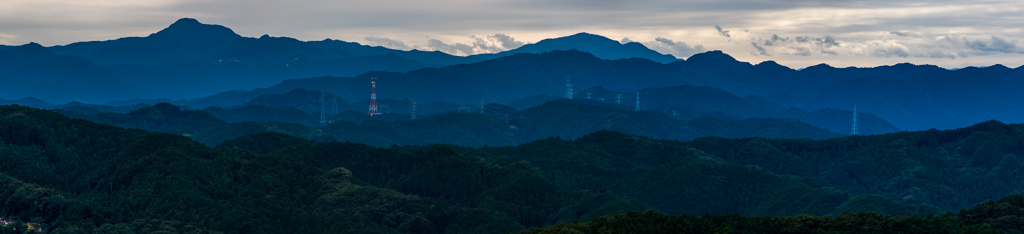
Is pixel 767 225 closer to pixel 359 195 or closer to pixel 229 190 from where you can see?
pixel 359 195

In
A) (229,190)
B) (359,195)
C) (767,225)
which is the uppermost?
(767,225)

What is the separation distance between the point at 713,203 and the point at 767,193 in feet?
42.1

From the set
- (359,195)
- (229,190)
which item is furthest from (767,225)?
(229,190)

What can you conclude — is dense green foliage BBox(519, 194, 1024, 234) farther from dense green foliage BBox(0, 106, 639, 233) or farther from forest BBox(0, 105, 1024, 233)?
dense green foliage BBox(0, 106, 639, 233)

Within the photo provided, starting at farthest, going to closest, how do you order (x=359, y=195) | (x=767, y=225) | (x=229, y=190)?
1. (x=359, y=195)
2. (x=229, y=190)
3. (x=767, y=225)

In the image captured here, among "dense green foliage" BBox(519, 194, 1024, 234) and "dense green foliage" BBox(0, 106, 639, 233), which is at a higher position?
"dense green foliage" BBox(519, 194, 1024, 234)

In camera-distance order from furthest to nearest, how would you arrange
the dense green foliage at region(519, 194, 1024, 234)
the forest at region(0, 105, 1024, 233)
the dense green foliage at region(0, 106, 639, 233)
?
1. the dense green foliage at region(0, 106, 639, 233)
2. the forest at region(0, 105, 1024, 233)
3. the dense green foliage at region(519, 194, 1024, 234)

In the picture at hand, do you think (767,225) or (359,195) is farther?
(359,195)

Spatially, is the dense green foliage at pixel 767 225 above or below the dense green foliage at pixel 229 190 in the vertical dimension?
above

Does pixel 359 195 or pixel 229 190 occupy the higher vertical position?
pixel 229 190

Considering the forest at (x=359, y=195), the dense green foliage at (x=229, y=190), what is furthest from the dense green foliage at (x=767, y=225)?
the dense green foliage at (x=229, y=190)

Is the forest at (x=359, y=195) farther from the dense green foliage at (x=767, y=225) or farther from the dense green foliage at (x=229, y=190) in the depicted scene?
the dense green foliage at (x=229, y=190)

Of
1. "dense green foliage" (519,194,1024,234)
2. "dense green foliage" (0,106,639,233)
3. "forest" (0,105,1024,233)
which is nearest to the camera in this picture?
"dense green foliage" (519,194,1024,234)

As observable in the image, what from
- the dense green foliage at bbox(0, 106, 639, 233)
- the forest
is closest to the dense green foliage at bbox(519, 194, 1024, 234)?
the forest
